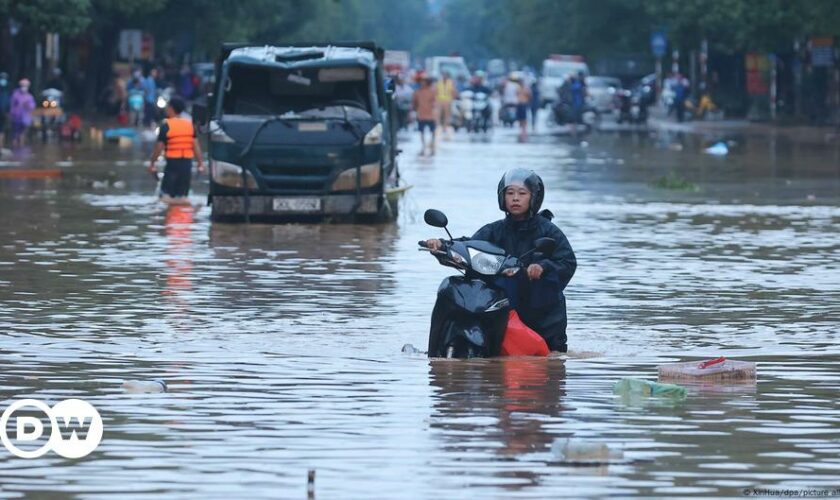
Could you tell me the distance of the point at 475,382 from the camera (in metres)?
11.5

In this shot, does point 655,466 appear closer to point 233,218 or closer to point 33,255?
point 33,255

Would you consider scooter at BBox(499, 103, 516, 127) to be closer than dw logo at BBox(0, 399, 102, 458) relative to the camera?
No

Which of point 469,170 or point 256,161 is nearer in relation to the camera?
point 256,161

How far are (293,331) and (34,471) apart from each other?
544cm

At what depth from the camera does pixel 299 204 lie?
24469 mm

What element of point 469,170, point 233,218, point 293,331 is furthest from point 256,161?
point 469,170

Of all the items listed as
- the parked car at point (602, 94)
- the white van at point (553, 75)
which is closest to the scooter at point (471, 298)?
the parked car at point (602, 94)

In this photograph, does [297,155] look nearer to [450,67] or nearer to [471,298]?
[471,298]

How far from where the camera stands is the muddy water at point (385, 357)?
870cm

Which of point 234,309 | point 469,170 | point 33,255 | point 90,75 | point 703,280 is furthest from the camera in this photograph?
point 90,75

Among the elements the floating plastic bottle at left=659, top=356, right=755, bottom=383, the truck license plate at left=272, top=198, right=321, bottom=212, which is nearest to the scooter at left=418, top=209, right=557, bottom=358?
the floating plastic bottle at left=659, top=356, right=755, bottom=383

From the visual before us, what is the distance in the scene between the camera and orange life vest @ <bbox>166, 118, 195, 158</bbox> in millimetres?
27359

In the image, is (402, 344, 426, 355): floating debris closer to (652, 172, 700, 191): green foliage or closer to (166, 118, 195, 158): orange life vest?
(166, 118, 195, 158): orange life vest

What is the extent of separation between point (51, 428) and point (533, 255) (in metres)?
3.49
